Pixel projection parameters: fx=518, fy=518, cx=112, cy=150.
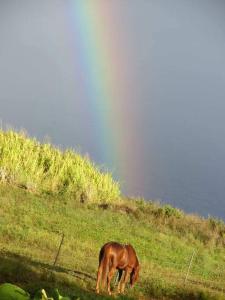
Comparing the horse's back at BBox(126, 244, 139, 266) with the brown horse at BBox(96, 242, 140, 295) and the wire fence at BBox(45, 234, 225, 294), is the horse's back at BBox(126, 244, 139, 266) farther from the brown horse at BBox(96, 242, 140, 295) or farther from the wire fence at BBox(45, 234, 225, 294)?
the wire fence at BBox(45, 234, 225, 294)

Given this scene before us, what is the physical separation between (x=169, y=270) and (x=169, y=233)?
6.29 meters

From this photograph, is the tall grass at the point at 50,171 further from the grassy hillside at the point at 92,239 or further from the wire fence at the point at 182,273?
the wire fence at the point at 182,273

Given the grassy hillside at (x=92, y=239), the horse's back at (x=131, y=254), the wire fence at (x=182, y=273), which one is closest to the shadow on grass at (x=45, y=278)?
the grassy hillside at (x=92, y=239)

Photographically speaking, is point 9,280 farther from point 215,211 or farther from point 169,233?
point 215,211

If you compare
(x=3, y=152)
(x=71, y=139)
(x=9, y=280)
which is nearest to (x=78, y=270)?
(x=9, y=280)

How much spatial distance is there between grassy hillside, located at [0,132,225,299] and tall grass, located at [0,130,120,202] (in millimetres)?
132

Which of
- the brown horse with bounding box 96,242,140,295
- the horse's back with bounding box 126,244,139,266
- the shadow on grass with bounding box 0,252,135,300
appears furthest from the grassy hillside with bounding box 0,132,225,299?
the horse's back with bounding box 126,244,139,266

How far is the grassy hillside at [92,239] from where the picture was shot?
590 inches

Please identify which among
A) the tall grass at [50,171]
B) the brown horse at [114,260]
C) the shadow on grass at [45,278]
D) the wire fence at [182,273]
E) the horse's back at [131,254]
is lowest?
the shadow on grass at [45,278]

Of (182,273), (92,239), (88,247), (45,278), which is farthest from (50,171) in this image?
(45,278)

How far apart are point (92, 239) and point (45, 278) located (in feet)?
31.1

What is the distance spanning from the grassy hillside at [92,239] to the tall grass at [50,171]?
132 millimetres

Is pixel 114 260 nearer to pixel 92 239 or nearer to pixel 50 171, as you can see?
pixel 92 239

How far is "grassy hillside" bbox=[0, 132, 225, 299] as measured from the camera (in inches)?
590
